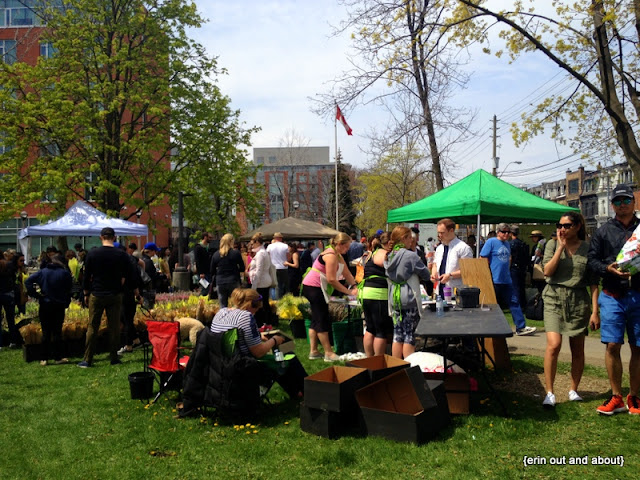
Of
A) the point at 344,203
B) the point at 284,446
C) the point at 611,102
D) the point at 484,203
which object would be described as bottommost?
the point at 284,446

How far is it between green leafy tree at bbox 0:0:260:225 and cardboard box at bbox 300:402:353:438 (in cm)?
1511

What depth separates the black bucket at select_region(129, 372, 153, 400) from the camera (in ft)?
19.2

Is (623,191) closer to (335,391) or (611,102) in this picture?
(335,391)

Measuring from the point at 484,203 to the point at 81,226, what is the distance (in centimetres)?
1011

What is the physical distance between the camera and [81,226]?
14.1 m

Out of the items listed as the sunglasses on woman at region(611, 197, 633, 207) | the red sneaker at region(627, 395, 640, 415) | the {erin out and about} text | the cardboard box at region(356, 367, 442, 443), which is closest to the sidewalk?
the red sneaker at region(627, 395, 640, 415)

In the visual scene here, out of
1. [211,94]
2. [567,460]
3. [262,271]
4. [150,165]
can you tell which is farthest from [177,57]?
[567,460]

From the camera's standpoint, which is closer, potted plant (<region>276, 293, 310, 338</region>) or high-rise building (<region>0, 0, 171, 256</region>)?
potted plant (<region>276, 293, 310, 338</region>)

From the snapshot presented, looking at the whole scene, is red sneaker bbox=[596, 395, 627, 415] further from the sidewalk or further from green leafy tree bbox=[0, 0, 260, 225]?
green leafy tree bbox=[0, 0, 260, 225]

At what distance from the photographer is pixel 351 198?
187 feet

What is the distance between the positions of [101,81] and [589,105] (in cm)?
1567

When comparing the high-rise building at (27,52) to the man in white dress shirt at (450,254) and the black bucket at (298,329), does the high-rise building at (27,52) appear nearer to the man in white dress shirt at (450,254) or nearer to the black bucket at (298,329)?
the black bucket at (298,329)

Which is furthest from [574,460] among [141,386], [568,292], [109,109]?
[109,109]

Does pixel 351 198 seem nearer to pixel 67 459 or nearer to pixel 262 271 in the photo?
pixel 262 271
